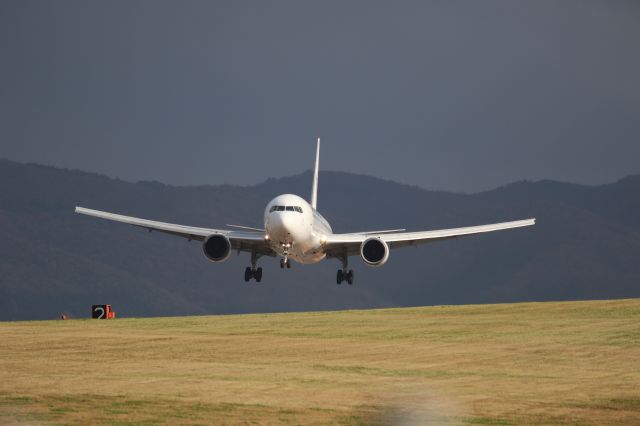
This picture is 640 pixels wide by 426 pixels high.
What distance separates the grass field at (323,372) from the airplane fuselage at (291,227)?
4.52 meters

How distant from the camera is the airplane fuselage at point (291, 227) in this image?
57.4 metres

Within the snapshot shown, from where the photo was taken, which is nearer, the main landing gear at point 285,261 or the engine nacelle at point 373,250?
the main landing gear at point 285,261

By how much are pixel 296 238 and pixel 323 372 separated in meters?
23.6

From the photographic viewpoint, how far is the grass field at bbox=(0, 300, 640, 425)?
27.3 metres

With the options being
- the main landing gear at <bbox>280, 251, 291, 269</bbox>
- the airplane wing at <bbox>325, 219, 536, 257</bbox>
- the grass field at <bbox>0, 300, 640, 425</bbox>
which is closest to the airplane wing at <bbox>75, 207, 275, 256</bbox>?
the main landing gear at <bbox>280, 251, 291, 269</bbox>

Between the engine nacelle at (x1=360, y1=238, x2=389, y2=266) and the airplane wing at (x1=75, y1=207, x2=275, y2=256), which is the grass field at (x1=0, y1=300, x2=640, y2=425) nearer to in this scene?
the engine nacelle at (x1=360, y1=238, x2=389, y2=266)

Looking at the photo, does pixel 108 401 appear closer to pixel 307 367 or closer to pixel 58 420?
pixel 58 420

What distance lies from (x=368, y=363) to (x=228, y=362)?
4.43 metres

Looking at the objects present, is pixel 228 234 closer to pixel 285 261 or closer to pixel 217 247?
pixel 217 247

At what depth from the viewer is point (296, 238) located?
58219 millimetres

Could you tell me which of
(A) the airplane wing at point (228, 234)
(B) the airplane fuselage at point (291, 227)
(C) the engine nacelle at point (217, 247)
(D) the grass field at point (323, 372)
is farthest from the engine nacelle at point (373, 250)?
(D) the grass field at point (323, 372)

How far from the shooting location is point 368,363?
37.7 m

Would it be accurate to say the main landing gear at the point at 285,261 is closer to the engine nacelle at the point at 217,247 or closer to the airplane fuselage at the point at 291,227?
the airplane fuselage at the point at 291,227

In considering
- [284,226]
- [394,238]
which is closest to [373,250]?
[394,238]
